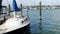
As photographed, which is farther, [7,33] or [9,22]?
[9,22]

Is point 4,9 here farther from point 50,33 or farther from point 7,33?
point 7,33

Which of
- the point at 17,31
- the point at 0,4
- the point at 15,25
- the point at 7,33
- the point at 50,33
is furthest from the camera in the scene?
the point at 0,4

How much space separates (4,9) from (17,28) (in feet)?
73.6

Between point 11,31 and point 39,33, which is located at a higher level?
point 11,31

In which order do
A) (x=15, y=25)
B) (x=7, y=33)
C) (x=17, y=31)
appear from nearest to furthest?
(x=7, y=33)
(x=17, y=31)
(x=15, y=25)

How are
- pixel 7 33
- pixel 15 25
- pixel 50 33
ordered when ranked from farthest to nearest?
pixel 50 33
pixel 15 25
pixel 7 33

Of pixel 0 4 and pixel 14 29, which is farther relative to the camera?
pixel 0 4

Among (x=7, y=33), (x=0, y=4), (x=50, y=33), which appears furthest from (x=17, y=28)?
(x=0, y=4)

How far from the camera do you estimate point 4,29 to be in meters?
25.2

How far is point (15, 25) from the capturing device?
27.4 m

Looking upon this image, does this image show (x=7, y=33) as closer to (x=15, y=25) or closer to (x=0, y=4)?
(x=15, y=25)

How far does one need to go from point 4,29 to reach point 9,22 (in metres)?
2.98

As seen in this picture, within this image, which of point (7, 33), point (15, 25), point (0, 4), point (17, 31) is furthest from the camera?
point (0, 4)

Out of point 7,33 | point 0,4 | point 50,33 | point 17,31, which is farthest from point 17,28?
point 0,4
